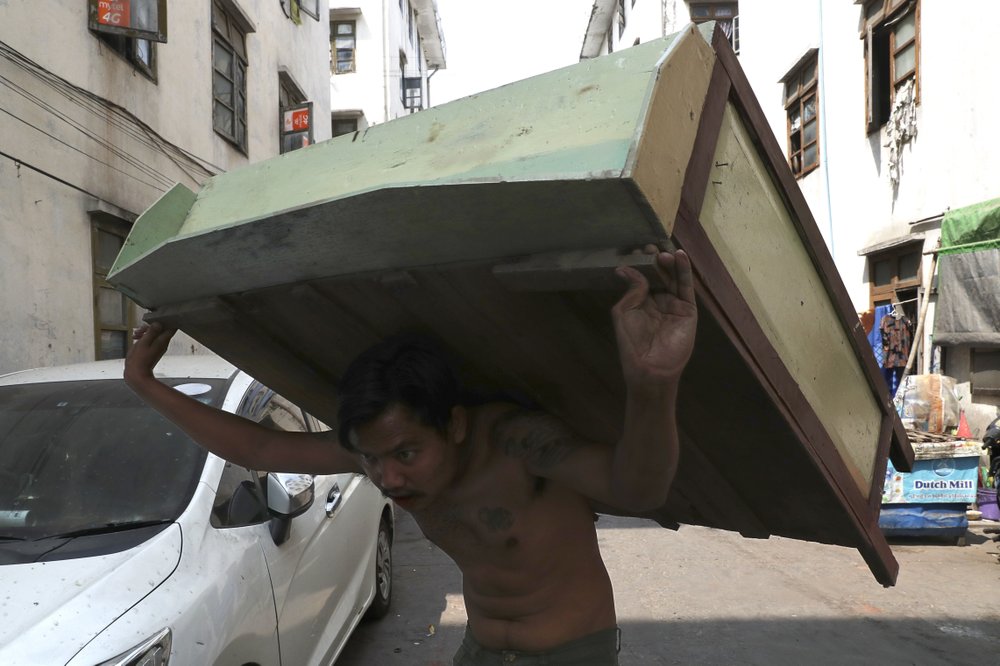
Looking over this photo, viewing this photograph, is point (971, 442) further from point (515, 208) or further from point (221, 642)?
point (515, 208)

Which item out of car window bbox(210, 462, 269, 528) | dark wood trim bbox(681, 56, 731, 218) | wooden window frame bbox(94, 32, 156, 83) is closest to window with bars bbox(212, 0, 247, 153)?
wooden window frame bbox(94, 32, 156, 83)

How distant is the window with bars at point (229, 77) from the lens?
36.2ft

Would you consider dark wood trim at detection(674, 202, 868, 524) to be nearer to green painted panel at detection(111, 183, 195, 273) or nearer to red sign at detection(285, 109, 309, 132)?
green painted panel at detection(111, 183, 195, 273)

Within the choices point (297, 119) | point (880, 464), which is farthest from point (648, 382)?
point (297, 119)

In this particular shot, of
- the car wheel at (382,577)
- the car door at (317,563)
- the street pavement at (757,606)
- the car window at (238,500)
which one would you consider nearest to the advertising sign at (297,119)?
the street pavement at (757,606)

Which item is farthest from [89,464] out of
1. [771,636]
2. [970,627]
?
[970,627]

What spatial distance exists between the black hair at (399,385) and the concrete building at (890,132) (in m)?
8.08

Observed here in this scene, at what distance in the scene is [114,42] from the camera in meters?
8.14

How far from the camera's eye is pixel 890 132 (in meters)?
9.79

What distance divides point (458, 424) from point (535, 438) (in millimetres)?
175

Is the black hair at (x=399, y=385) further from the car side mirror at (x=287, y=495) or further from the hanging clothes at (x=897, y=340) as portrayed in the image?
the hanging clothes at (x=897, y=340)

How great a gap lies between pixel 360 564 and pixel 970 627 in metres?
3.60

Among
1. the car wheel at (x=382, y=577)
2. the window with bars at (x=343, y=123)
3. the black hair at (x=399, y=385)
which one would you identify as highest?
the window with bars at (x=343, y=123)

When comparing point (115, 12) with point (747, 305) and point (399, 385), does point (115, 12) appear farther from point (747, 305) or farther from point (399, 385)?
point (747, 305)
